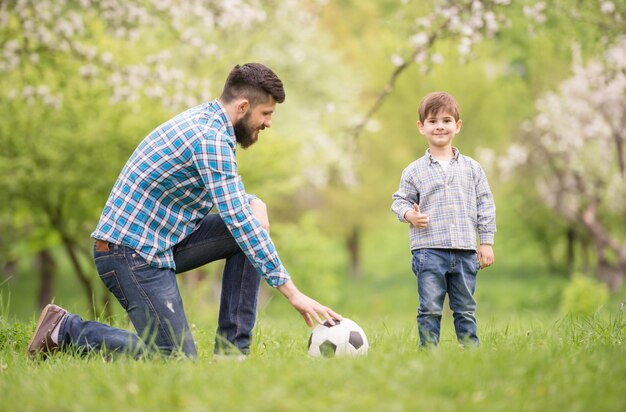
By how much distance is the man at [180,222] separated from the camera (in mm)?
4156

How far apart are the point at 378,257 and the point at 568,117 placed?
14.5m

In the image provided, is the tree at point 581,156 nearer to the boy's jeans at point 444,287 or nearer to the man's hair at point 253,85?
the boy's jeans at point 444,287

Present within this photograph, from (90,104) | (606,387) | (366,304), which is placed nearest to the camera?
(606,387)

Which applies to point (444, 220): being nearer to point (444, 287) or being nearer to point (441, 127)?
point (444, 287)

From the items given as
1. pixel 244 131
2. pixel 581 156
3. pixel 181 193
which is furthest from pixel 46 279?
pixel 244 131

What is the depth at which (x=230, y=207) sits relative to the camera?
4.13 meters

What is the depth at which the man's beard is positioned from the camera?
14.4ft

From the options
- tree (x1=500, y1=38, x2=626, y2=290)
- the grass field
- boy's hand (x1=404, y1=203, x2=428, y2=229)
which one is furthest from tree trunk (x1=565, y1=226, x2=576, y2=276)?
the grass field

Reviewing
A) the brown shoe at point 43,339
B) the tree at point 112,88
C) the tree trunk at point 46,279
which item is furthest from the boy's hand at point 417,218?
the tree trunk at point 46,279

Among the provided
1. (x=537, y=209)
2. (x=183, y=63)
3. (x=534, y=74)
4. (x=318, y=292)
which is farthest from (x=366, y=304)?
(x=183, y=63)

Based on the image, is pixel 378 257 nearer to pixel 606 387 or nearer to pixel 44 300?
pixel 44 300

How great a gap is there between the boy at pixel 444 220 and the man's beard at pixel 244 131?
1028 mm

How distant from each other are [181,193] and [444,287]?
1.74 meters

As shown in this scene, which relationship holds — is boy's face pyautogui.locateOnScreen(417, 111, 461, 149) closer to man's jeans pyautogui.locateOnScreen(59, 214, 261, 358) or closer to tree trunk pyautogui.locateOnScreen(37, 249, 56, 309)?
man's jeans pyautogui.locateOnScreen(59, 214, 261, 358)
